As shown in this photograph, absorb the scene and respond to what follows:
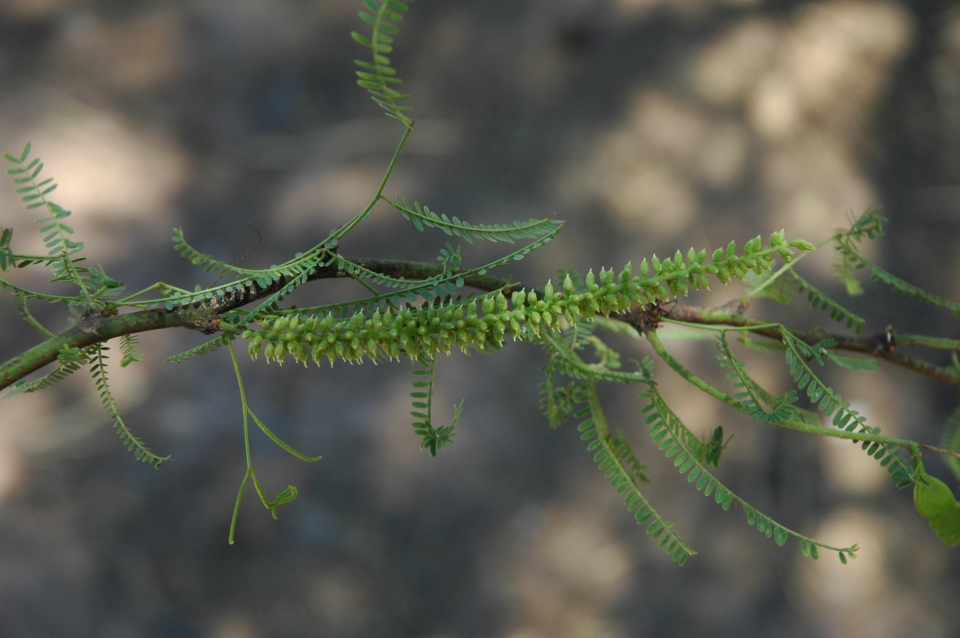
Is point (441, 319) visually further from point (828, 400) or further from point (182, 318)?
point (828, 400)

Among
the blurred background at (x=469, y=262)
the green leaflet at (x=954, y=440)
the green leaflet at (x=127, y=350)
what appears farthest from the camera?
the blurred background at (x=469, y=262)

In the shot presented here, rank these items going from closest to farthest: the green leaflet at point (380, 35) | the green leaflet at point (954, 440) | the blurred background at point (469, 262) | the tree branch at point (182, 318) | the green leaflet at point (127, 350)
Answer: the green leaflet at point (380, 35), the tree branch at point (182, 318), the green leaflet at point (127, 350), the green leaflet at point (954, 440), the blurred background at point (469, 262)

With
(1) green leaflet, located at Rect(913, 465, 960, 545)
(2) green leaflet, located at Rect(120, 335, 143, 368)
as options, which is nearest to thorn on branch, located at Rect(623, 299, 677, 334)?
(1) green leaflet, located at Rect(913, 465, 960, 545)

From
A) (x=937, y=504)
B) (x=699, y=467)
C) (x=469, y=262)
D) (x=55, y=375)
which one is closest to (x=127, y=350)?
(x=55, y=375)

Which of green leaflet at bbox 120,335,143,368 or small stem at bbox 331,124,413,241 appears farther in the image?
green leaflet at bbox 120,335,143,368

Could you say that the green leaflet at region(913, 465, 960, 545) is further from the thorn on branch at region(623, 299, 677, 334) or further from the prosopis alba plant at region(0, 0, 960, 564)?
the thorn on branch at region(623, 299, 677, 334)

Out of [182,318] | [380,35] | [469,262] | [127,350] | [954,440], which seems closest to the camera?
[380,35]

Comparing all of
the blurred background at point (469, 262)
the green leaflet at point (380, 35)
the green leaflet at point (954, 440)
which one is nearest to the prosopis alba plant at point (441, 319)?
the green leaflet at point (380, 35)

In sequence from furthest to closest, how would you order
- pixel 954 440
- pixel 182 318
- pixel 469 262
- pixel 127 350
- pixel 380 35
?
pixel 469 262
pixel 954 440
pixel 127 350
pixel 182 318
pixel 380 35

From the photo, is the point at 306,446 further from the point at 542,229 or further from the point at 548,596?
the point at 542,229

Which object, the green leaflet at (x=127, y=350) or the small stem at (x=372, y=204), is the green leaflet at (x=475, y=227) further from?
the green leaflet at (x=127, y=350)
